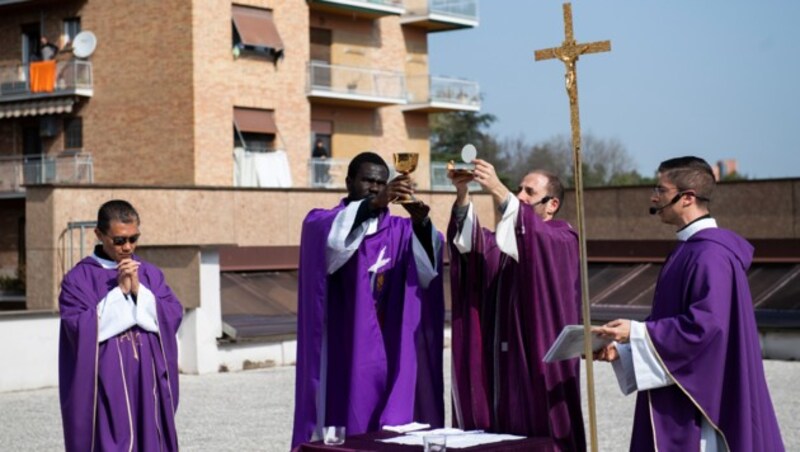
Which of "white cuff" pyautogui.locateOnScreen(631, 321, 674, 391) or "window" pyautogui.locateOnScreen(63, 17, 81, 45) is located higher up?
"window" pyautogui.locateOnScreen(63, 17, 81, 45)

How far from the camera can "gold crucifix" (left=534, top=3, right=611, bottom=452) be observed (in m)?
6.12

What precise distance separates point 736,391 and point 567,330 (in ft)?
2.78

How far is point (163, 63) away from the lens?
35.6 meters

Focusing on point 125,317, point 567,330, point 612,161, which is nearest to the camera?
point 567,330

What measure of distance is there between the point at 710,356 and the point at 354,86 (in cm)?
3455

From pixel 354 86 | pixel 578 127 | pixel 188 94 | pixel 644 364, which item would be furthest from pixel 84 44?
pixel 644 364

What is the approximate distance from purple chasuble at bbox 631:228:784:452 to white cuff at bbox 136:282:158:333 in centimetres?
282

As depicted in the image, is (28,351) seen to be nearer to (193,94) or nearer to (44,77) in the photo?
(193,94)

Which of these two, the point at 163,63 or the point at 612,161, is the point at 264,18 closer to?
the point at 163,63

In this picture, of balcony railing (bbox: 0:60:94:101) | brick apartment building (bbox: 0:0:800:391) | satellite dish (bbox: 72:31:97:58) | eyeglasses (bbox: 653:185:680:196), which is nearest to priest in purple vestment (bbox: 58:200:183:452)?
eyeglasses (bbox: 653:185:680:196)

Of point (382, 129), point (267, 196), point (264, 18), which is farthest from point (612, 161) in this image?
point (267, 196)

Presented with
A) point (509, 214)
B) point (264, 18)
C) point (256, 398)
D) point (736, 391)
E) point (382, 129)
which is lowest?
point (256, 398)

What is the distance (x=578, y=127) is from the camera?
6.34 meters

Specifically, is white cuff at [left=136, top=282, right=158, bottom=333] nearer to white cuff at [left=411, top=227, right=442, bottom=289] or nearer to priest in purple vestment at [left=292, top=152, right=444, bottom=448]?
priest in purple vestment at [left=292, top=152, right=444, bottom=448]
